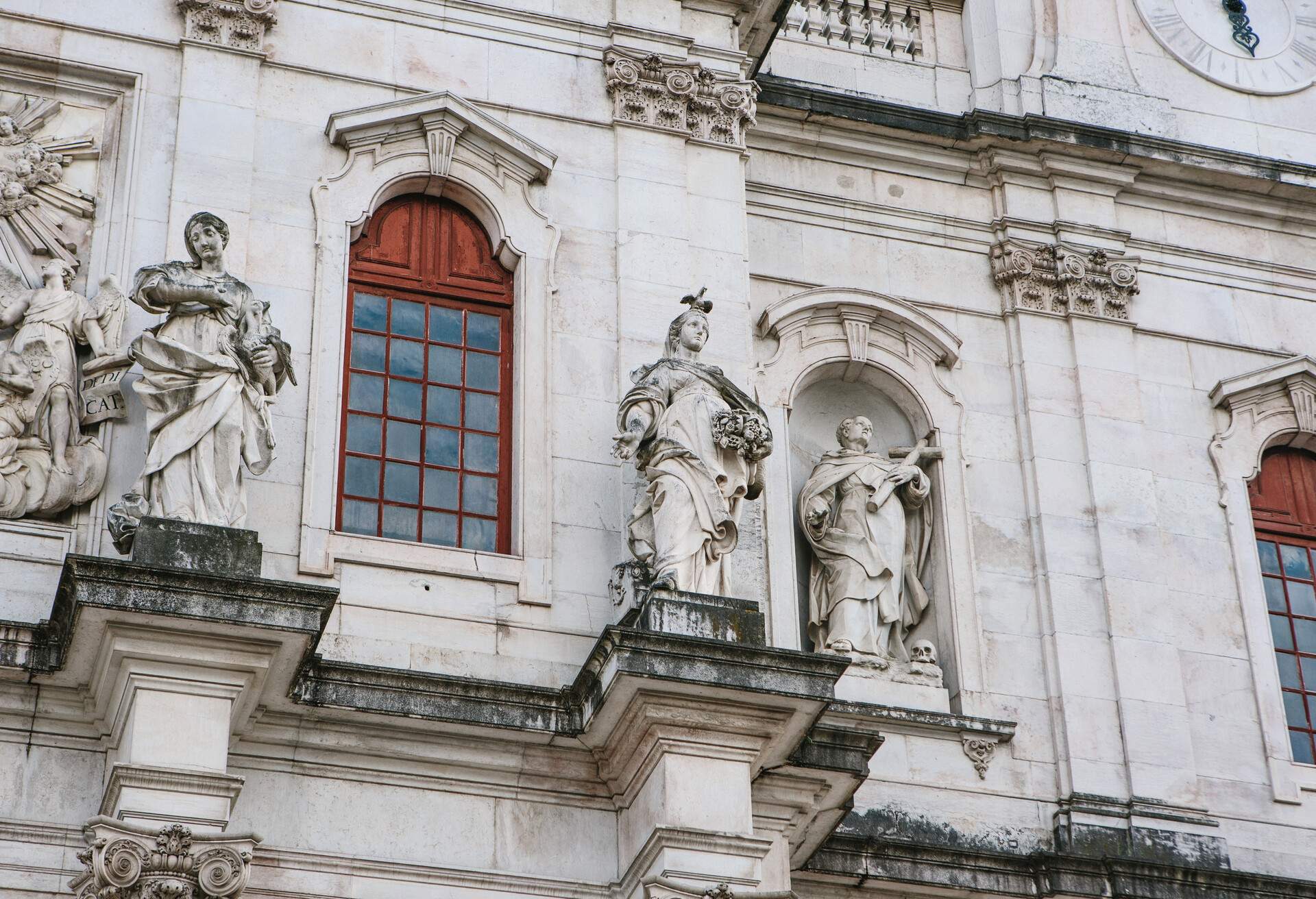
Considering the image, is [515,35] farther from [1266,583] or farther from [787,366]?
[1266,583]

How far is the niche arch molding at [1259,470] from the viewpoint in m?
18.3

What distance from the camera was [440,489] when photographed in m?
16.3

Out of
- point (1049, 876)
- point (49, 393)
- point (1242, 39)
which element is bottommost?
point (1049, 876)

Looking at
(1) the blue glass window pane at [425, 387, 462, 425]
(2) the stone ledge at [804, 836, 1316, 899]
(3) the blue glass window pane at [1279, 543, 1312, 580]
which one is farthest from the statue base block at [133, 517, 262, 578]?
(3) the blue glass window pane at [1279, 543, 1312, 580]

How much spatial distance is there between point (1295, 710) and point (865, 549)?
3.93 metres

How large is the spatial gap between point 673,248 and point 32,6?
5033mm

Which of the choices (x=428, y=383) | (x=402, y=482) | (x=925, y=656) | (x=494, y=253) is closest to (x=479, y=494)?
(x=402, y=482)

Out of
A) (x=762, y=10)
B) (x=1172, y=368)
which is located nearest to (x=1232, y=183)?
(x=1172, y=368)

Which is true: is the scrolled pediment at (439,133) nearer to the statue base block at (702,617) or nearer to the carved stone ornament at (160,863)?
the statue base block at (702,617)

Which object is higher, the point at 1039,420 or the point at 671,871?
the point at 1039,420

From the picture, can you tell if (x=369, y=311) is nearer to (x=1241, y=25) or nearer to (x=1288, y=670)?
(x=1288, y=670)

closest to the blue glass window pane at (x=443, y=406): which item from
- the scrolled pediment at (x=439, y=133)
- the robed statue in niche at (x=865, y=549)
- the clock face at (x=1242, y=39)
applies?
the scrolled pediment at (x=439, y=133)

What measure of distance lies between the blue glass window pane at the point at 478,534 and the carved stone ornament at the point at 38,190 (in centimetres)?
329

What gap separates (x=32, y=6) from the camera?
16.8 m
